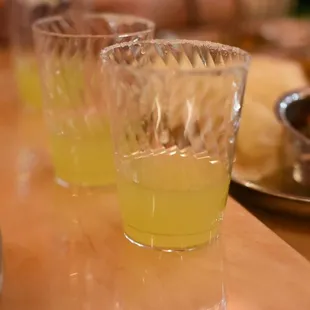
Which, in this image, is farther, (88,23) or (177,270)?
(88,23)

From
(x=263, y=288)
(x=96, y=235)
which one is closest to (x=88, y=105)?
(x=96, y=235)

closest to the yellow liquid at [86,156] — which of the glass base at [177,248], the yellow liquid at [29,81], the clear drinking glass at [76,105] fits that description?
the clear drinking glass at [76,105]

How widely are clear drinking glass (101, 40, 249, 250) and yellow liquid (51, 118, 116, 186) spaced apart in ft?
0.29

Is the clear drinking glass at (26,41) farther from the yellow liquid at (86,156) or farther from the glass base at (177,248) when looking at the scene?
the glass base at (177,248)

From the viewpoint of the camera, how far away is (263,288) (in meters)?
0.42

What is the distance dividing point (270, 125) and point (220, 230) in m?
0.23

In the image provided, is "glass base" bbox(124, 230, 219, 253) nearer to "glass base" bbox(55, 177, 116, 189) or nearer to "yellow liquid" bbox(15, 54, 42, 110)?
"glass base" bbox(55, 177, 116, 189)

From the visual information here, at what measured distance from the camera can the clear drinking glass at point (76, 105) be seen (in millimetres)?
588

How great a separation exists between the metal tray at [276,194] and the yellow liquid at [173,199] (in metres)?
0.08

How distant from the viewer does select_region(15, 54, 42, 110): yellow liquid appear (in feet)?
2.68

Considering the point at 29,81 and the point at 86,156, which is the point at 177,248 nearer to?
the point at 86,156

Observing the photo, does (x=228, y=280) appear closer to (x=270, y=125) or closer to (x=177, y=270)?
(x=177, y=270)

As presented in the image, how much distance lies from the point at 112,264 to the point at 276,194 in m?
0.18

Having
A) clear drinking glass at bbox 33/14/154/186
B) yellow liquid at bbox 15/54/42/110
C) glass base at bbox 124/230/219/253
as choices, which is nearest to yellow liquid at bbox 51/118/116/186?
clear drinking glass at bbox 33/14/154/186
